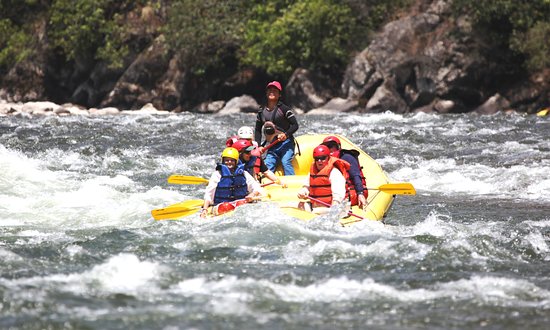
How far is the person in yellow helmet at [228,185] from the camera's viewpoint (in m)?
8.51

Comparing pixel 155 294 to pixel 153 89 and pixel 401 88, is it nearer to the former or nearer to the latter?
pixel 401 88

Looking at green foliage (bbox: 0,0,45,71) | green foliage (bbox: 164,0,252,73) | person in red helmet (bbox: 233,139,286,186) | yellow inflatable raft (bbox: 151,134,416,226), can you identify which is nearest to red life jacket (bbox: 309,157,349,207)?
yellow inflatable raft (bbox: 151,134,416,226)

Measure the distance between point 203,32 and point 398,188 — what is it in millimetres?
21099

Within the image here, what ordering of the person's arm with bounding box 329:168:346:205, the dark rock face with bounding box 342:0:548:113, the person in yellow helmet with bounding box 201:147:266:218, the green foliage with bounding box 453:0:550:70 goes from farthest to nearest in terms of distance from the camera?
the dark rock face with bounding box 342:0:548:113 < the green foliage with bounding box 453:0:550:70 < the person in yellow helmet with bounding box 201:147:266:218 < the person's arm with bounding box 329:168:346:205

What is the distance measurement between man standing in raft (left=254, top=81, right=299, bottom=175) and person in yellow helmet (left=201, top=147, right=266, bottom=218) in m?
1.26

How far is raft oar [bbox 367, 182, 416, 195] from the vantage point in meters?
8.85

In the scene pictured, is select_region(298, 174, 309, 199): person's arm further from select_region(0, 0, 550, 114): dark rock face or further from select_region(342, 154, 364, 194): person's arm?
select_region(0, 0, 550, 114): dark rock face

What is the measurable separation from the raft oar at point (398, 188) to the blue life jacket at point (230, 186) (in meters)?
1.44

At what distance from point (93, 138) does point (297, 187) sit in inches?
344

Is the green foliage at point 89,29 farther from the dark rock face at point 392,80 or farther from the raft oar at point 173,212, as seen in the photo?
the raft oar at point 173,212

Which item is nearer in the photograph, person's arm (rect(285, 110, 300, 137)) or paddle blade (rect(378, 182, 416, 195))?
paddle blade (rect(378, 182, 416, 195))

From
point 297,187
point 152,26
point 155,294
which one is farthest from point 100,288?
point 152,26

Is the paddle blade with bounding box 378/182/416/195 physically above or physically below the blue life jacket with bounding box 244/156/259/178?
below

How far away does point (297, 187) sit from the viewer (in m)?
9.20
